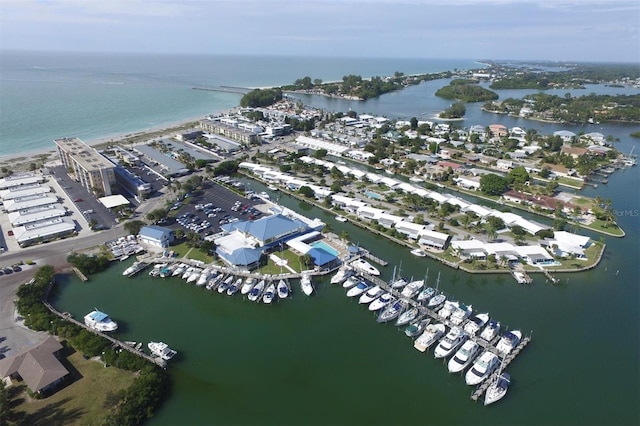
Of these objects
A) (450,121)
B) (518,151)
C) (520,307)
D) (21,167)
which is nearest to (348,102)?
(450,121)

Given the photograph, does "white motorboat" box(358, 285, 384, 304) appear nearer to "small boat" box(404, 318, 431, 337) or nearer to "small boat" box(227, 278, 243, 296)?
"small boat" box(404, 318, 431, 337)

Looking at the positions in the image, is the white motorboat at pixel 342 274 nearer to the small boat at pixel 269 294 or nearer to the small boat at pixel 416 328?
the small boat at pixel 269 294

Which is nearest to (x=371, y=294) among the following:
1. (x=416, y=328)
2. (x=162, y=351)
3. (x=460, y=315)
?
(x=416, y=328)

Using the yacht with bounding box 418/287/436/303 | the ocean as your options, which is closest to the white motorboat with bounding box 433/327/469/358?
the ocean

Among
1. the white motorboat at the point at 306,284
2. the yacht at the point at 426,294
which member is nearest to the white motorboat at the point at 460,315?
the yacht at the point at 426,294

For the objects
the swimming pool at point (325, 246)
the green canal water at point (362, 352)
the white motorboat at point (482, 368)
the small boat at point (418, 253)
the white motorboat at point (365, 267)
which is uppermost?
the swimming pool at point (325, 246)

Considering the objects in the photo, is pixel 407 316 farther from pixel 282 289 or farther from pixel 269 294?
pixel 269 294
